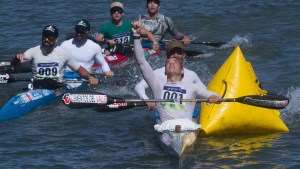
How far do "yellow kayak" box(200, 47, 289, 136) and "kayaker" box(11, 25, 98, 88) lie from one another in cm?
255

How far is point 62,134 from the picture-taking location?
1398 cm

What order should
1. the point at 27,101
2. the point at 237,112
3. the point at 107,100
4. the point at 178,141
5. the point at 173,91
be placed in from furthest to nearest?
1. the point at 27,101
2. the point at 237,112
3. the point at 107,100
4. the point at 173,91
5. the point at 178,141

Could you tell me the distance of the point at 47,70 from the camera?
15328mm

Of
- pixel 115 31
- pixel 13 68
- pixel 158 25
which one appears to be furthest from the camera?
pixel 158 25

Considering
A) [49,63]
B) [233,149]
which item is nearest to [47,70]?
[49,63]

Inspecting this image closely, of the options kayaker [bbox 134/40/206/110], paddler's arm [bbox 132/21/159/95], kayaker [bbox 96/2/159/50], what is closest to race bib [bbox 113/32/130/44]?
kayaker [bbox 96/2/159/50]

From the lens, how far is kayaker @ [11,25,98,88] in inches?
598

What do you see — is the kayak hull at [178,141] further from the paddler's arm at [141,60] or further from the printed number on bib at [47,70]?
the printed number on bib at [47,70]

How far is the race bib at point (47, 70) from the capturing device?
600 inches

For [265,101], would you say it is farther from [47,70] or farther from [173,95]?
[47,70]

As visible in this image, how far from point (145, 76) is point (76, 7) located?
506 inches

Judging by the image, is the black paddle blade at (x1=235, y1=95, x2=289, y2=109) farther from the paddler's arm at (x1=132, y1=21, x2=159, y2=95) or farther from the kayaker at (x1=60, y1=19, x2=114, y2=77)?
the kayaker at (x1=60, y1=19, x2=114, y2=77)

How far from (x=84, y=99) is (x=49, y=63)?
304cm

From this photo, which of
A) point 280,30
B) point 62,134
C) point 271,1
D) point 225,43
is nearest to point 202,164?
point 62,134
